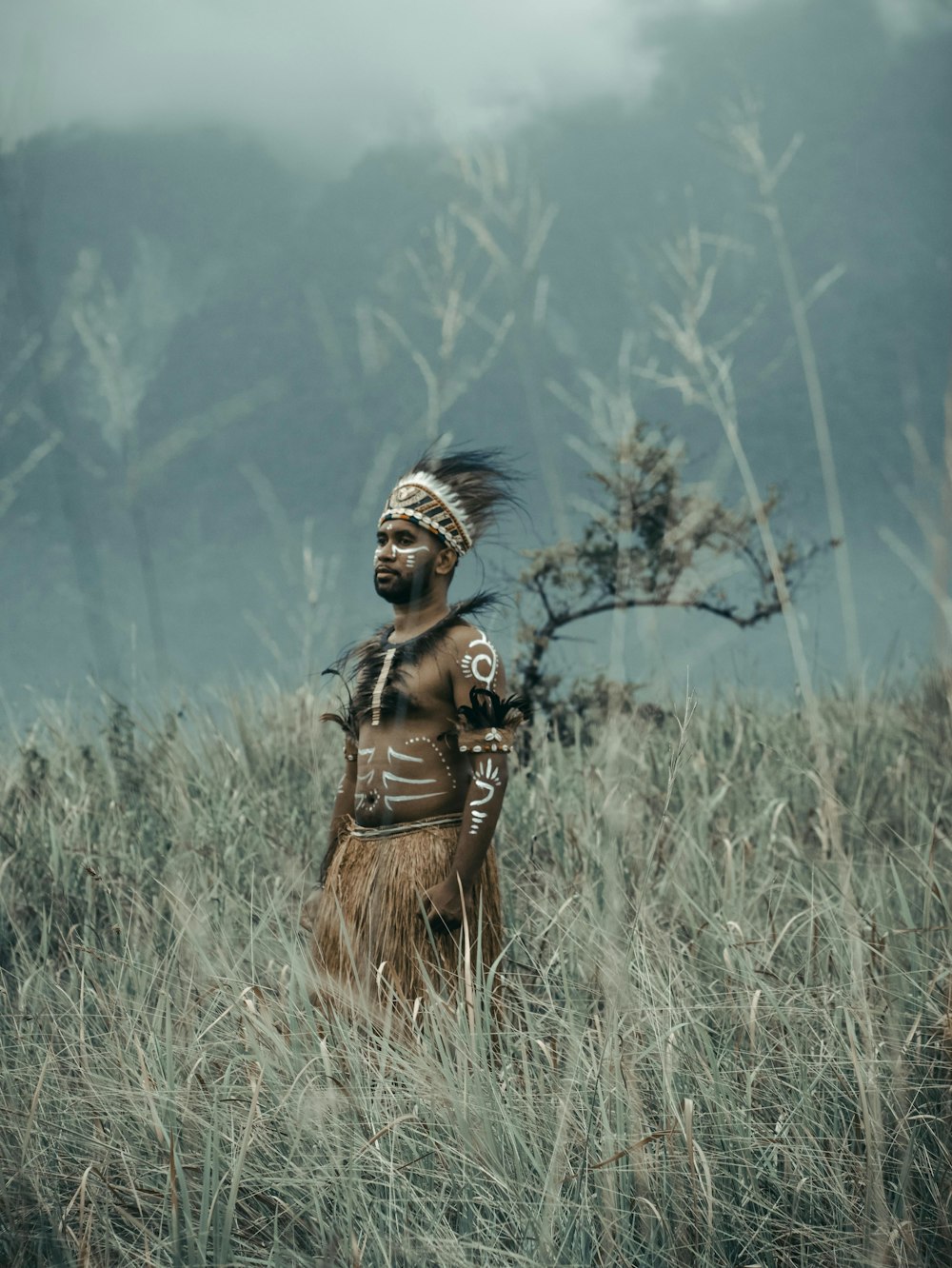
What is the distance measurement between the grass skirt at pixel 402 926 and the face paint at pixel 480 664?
0.36m

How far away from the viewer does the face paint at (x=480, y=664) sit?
105 inches

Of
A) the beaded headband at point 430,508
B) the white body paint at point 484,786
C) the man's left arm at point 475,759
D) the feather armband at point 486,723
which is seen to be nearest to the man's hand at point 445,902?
the man's left arm at point 475,759

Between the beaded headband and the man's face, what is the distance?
2cm

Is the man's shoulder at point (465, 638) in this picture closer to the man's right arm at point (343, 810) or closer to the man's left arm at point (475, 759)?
the man's left arm at point (475, 759)

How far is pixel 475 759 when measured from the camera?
103 inches

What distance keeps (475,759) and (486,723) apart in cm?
9

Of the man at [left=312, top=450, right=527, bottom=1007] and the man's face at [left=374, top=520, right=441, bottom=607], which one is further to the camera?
the man's face at [left=374, top=520, right=441, bottom=607]

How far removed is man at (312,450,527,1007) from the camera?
2.62 m

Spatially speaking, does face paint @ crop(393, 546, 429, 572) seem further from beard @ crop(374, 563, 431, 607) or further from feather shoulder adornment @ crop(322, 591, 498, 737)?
feather shoulder adornment @ crop(322, 591, 498, 737)

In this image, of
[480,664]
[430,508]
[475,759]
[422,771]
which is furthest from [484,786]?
[430,508]

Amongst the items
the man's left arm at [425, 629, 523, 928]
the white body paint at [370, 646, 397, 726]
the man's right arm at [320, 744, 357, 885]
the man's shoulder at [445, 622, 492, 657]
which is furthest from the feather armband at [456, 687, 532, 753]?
the man's right arm at [320, 744, 357, 885]

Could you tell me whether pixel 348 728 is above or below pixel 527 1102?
above

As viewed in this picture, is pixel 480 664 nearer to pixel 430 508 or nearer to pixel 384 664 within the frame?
pixel 384 664

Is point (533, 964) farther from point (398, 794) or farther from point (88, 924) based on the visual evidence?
point (88, 924)
